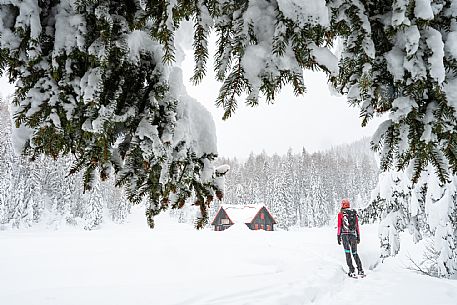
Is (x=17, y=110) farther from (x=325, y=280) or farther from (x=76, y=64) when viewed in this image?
(x=325, y=280)

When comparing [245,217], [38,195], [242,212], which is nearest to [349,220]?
[245,217]

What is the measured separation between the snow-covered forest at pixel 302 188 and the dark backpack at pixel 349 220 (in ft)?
160

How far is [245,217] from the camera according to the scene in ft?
136

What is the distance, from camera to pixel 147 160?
7.02 ft

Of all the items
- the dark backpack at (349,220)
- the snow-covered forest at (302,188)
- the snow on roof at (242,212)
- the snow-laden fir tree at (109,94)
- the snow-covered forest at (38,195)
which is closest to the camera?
the snow-laden fir tree at (109,94)

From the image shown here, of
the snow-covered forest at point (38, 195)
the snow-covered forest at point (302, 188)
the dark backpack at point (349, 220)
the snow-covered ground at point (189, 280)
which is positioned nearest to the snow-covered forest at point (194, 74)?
the snow-covered ground at point (189, 280)

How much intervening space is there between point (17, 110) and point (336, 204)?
75421mm

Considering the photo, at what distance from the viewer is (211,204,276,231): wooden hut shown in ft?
136

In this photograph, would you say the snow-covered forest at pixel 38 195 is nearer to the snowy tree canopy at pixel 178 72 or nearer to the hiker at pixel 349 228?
the hiker at pixel 349 228

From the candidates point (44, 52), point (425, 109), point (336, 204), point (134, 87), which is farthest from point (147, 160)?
point (336, 204)

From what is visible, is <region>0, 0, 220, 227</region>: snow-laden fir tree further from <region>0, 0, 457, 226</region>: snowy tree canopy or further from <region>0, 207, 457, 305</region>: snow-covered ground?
<region>0, 207, 457, 305</region>: snow-covered ground

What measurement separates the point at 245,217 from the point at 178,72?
4062 centimetres

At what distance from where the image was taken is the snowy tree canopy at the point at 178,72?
1.62m

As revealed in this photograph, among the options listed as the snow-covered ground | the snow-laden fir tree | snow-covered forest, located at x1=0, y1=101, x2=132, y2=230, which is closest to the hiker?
the snow-covered ground
